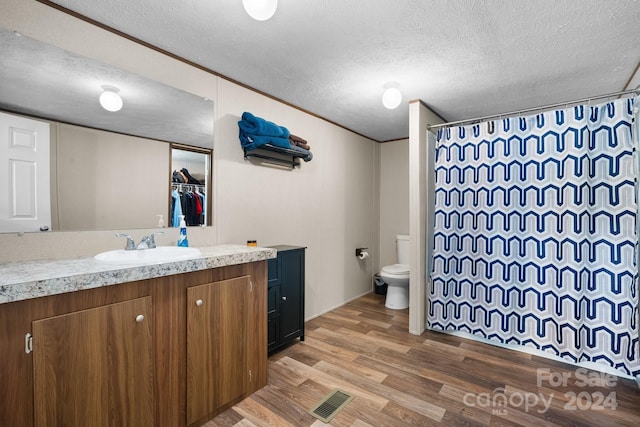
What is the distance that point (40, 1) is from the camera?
4.95 feet

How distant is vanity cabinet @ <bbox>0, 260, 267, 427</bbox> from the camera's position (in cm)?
109

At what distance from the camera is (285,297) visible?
2514mm

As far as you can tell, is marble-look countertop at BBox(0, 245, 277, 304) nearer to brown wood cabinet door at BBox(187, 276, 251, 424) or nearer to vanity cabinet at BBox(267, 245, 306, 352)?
brown wood cabinet door at BBox(187, 276, 251, 424)

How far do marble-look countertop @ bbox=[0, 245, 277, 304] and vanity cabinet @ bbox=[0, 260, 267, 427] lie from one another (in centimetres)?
6

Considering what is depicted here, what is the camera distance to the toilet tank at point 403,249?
3.83 m

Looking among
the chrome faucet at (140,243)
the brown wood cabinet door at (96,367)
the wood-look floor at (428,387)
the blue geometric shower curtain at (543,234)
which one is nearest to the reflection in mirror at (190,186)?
the chrome faucet at (140,243)

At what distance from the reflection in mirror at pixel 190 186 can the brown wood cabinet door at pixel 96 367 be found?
81cm

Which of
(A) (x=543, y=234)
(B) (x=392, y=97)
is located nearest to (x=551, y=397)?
(A) (x=543, y=234)

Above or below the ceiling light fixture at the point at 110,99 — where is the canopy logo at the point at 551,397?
below

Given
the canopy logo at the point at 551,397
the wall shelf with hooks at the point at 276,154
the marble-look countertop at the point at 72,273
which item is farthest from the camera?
the wall shelf with hooks at the point at 276,154

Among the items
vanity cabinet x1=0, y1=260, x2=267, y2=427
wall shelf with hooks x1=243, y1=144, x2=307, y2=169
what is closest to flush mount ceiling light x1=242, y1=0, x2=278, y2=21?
wall shelf with hooks x1=243, y1=144, x2=307, y2=169

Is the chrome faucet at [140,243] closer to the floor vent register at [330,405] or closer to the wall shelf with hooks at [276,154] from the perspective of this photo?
the wall shelf with hooks at [276,154]

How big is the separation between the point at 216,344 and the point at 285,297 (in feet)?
2.88

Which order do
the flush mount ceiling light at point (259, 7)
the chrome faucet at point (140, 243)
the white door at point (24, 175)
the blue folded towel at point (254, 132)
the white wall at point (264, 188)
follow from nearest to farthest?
the flush mount ceiling light at point (259, 7), the white door at point (24, 175), the white wall at point (264, 188), the chrome faucet at point (140, 243), the blue folded towel at point (254, 132)
